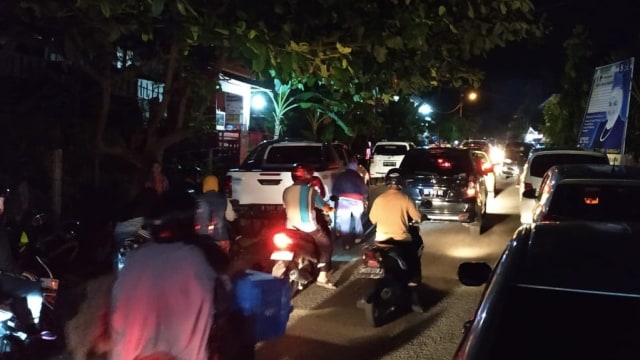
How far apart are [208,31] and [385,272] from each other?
11.3ft

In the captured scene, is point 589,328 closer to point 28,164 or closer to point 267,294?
point 267,294

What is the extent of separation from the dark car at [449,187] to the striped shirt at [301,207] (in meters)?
4.99

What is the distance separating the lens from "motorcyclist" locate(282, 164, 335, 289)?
30.5 ft

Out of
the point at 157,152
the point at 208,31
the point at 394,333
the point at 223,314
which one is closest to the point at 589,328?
the point at 223,314

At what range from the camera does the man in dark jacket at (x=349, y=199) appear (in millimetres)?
12719

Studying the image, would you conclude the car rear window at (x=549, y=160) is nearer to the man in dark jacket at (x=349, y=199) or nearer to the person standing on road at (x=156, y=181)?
the man in dark jacket at (x=349, y=199)

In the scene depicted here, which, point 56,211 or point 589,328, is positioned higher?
point 589,328

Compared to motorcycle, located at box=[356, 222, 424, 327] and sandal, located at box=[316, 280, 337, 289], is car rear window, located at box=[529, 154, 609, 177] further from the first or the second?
motorcycle, located at box=[356, 222, 424, 327]

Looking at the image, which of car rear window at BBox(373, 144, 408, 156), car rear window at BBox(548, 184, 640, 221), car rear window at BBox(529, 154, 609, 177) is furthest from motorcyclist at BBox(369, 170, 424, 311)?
car rear window at BBox(373, 144, 408, 156)

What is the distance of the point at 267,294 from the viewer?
4938mm

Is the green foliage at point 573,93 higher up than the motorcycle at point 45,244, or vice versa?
the green foliage at point 573,93

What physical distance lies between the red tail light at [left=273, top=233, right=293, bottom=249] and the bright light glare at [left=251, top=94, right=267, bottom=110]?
60.4ft

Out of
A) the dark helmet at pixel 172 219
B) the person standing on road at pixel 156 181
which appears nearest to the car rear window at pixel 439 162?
the person standing on road at pixel 156 181

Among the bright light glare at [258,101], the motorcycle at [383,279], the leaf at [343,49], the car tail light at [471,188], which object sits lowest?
the motorcycle at [383,279]
